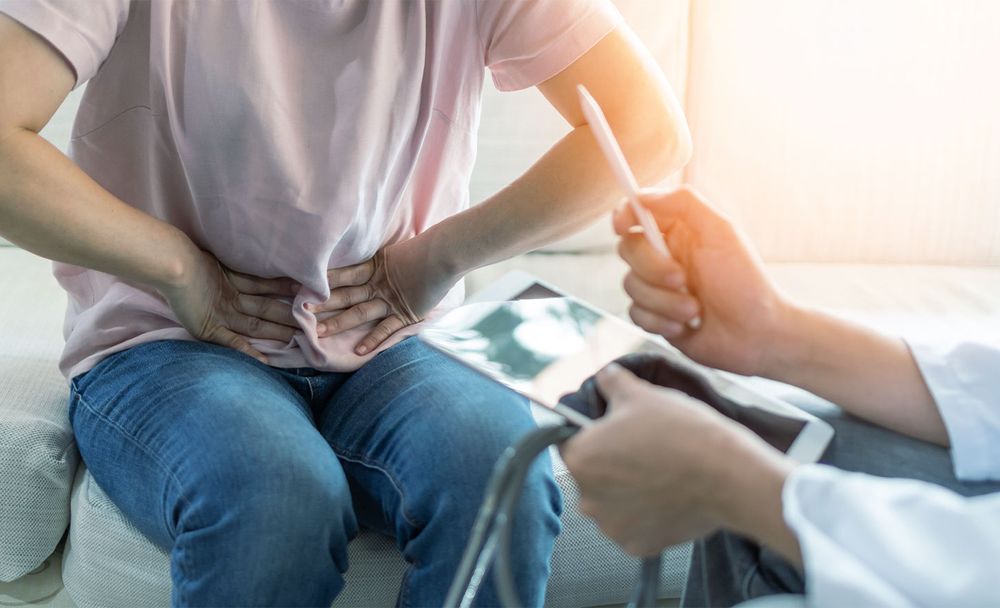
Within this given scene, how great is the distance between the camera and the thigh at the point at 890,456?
0.75 m

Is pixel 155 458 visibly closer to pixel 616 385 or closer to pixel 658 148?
pixel 616 385

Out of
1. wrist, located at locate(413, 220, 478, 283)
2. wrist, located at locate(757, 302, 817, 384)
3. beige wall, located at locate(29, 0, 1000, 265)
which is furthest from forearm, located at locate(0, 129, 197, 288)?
beige wall, located at locate(29, 0, 1000, 265)

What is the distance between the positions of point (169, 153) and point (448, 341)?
362 mm

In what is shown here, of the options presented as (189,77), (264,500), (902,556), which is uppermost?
(189,77)

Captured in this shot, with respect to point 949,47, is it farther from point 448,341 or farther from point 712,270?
point 448,341

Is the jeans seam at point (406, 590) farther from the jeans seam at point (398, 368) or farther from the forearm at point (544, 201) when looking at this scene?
the forearm at point (544, 201)

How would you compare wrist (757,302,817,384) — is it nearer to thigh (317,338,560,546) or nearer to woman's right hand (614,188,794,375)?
woman's right hand (614,188,794,375)

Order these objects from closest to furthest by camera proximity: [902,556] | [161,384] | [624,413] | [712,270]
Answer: [902,556] → [624,413] → [712,270] → [161,384]

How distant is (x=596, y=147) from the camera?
112 cm

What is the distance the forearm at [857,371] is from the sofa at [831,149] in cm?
66

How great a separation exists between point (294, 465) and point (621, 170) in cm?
37

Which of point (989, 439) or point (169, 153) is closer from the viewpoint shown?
point (989, 439)

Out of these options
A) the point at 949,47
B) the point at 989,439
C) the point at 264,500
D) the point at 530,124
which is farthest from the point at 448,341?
the point at 949,47

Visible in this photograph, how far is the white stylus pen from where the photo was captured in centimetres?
78
